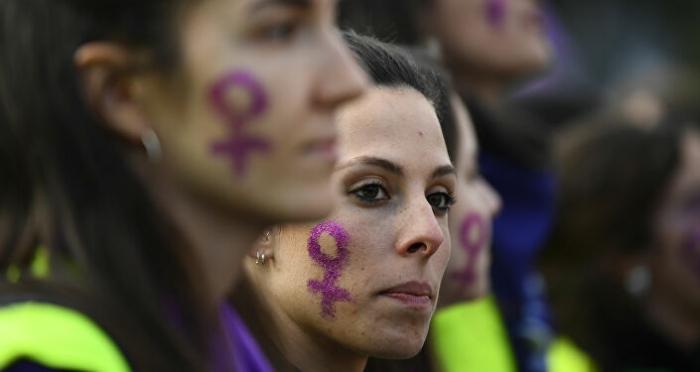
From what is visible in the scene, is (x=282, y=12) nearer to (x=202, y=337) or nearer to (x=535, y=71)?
(x=202, y=337)

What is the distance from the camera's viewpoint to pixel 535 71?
349 centimetres

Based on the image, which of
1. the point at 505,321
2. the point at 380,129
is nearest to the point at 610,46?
the point at 505,321

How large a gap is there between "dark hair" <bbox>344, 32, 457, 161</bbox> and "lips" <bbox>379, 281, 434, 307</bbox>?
27 centimetres

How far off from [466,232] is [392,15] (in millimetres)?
864

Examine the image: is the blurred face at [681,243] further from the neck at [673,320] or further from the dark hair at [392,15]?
the dark hair at [392,15]

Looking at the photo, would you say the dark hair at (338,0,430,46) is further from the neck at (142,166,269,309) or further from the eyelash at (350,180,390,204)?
the neck at (142,166,269,309)

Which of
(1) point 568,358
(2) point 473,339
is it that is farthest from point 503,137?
(1) point 568,358

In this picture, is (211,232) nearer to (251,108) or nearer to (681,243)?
(251,108)

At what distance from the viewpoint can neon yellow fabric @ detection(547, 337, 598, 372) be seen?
3.48 metres

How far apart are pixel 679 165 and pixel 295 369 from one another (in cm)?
256

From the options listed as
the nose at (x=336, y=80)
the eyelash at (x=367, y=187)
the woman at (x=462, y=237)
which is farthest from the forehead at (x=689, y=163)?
the nose at (x=336, y=80)

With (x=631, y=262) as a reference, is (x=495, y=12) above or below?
above

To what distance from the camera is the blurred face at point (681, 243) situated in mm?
3764

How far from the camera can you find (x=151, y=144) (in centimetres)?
133
